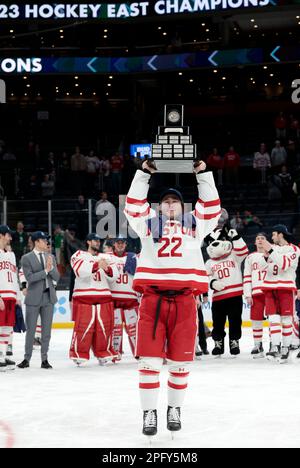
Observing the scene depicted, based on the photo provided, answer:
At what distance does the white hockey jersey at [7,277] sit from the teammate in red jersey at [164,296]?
14.1 feet

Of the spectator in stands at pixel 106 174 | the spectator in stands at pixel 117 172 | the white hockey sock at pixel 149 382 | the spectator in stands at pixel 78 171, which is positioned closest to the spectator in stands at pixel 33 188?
the spectator in stands at pixel 78 171

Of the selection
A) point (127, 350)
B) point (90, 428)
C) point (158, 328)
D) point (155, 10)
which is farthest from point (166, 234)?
point (155, 10)

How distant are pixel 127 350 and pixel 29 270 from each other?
2.70m

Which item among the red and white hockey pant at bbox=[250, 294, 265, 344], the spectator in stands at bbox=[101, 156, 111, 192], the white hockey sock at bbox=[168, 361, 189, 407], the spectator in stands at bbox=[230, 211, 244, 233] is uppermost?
the spectator in stands at bbox=[101, 156, 111, 192]

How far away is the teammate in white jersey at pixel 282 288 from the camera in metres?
10.0

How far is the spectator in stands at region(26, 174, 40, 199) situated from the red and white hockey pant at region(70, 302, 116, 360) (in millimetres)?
12073

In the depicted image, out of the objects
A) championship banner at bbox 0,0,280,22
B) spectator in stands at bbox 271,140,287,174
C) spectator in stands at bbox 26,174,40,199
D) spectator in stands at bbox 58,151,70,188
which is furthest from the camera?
championship banner at bbox 0,0,280,22

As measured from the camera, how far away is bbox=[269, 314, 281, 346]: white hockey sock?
1011cm

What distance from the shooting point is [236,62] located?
79.5 ft

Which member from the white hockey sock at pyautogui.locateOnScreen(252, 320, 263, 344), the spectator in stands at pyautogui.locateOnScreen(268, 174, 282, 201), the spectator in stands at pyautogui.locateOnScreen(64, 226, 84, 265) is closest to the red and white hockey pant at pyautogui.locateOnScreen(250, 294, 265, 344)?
the white hockey sock at pyautogui.locateOnScreen(252, 320, 263, 344)

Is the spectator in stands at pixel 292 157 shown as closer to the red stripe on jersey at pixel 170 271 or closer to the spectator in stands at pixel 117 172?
the spectator in stands at pixel 117 172

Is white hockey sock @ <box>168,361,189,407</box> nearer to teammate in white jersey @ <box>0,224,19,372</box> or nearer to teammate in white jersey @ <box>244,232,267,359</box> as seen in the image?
teammate in white jersey @ <box>0,224,19,372</box>

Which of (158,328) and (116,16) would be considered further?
(116,16)

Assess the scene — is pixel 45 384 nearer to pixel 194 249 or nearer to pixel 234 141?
pixel 194 249
